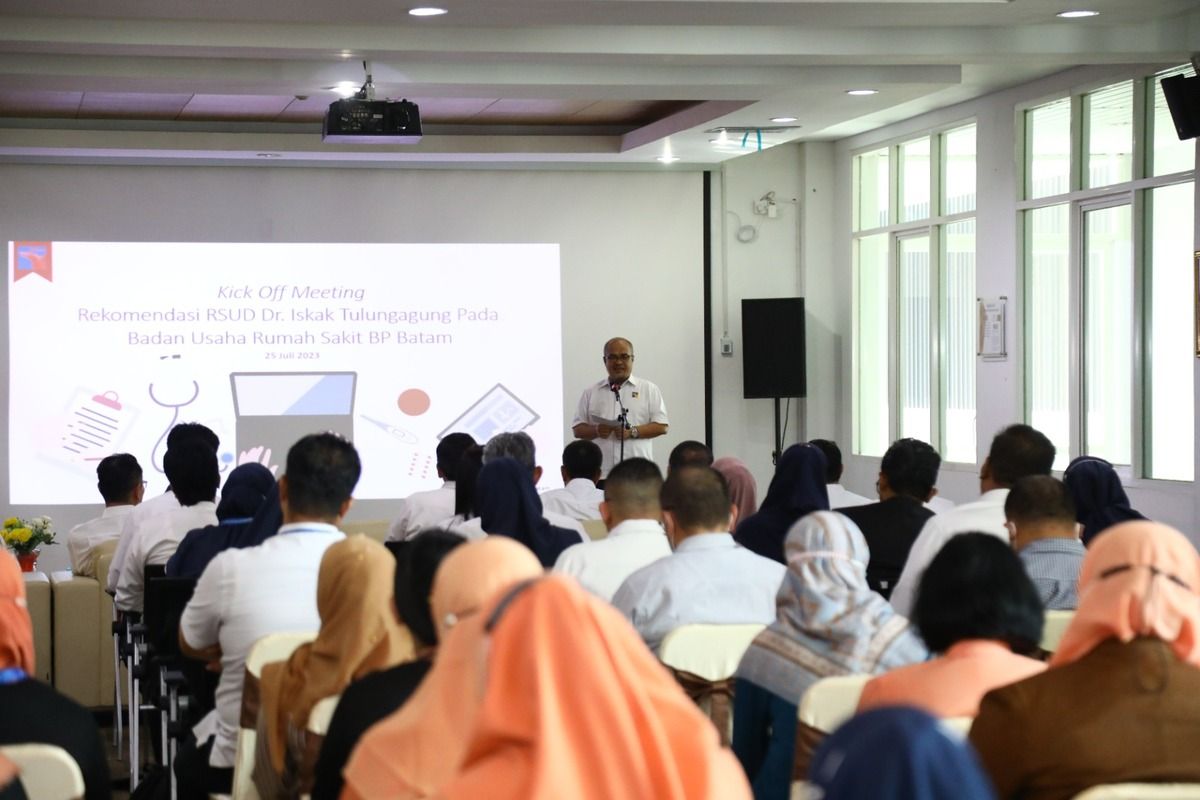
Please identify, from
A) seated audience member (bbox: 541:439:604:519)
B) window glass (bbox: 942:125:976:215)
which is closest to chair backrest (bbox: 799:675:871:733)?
seated audience member (bbox: 541:439:604:519)

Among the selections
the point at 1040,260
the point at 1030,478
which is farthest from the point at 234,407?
the point at 1030,478

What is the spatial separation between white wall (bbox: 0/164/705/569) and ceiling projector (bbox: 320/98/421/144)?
10.5 ft

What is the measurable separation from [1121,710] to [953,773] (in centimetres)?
129

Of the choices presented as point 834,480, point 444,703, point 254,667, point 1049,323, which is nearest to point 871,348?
point 1049,323

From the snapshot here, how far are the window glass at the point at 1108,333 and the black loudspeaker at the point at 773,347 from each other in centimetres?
263

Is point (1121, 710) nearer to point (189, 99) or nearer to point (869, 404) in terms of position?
point (189, 99)

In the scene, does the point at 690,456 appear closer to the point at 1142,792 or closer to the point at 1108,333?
the point at 1108,333

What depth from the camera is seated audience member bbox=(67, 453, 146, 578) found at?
673 centimetres

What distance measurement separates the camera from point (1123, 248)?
29.1 ft

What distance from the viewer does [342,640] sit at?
2895 millimetres

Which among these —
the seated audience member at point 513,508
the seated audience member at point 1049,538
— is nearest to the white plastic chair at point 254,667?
the seated audience member at point 513,508

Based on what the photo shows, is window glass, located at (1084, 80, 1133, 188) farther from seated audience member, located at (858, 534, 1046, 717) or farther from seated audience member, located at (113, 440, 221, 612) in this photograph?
seated audience member, located at (858, 534, 1046, 717)

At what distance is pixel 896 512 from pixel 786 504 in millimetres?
423

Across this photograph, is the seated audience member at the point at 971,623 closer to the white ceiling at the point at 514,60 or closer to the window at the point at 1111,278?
the white ceiling at the point at 514,60
